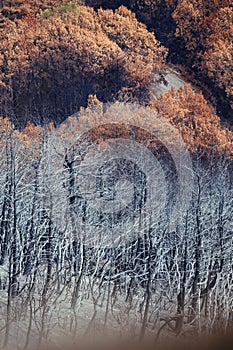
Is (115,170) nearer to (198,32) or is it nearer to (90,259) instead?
(90,259)

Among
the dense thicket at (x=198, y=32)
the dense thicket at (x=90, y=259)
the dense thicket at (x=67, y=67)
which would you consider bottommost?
the dense thicket at (x=90, y=259)

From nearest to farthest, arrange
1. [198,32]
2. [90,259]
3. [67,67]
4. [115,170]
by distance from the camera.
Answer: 1. [90,259]
2. [115,170]
3. [67,67]
4. [198,32]

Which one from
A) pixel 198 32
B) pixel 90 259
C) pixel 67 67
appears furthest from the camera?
pixel 198 32

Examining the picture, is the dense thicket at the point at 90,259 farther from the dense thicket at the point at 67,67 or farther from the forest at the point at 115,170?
the dense thicket at the point at 67,67

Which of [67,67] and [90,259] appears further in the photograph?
[67,67]

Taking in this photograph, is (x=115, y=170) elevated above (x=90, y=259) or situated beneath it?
elevated above

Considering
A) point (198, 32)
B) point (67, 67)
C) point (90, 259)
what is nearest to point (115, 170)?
point (90, 259)

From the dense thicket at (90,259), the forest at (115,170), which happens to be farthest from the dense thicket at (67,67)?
the dense thicket at (90,259)

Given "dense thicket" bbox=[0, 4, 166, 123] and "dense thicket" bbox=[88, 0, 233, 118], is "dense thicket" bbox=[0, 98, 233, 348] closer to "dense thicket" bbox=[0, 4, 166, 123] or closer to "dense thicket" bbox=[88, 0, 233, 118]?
"dense thicket" bbox=[0, 4, 166, 123]

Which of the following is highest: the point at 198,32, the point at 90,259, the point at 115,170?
the point at 198,32
